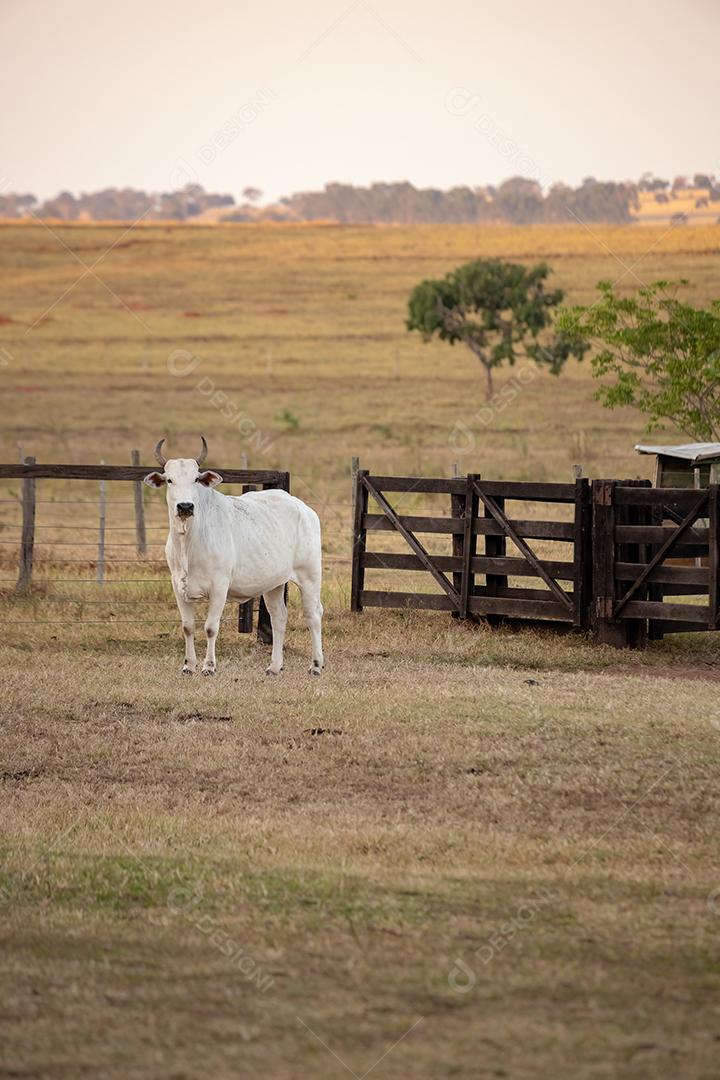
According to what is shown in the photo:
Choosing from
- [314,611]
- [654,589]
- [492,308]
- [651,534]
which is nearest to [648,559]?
[654,589]

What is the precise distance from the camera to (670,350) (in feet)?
85.5

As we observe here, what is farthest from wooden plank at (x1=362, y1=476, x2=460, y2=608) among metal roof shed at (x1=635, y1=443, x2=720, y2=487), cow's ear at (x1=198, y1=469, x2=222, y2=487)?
metal roof shed at (x1=635, y1=443, x2=720, y2=487)

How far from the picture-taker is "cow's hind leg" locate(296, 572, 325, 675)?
12.9 metres

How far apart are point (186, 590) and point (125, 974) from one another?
7111 mm

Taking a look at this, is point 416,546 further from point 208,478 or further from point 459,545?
point 208,478

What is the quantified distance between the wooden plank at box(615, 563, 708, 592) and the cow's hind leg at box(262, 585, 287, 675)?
134 inches

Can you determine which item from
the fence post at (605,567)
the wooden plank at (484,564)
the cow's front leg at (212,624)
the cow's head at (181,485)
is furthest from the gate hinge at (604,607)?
the cow's head at (181,485)

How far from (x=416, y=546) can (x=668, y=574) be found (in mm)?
3152

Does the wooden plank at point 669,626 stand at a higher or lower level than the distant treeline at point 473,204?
lower

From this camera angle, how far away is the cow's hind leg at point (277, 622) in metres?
12.7

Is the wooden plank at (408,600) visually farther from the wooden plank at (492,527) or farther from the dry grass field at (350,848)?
the wooden plank at (492,527)

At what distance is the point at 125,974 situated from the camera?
5.57 meters

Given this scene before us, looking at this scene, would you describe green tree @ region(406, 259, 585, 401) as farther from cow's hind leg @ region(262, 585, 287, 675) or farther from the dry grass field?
cow's hind leg @ region(262, 585, 287, 675)

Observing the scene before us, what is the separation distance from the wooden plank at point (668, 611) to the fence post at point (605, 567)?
9.4 inches
